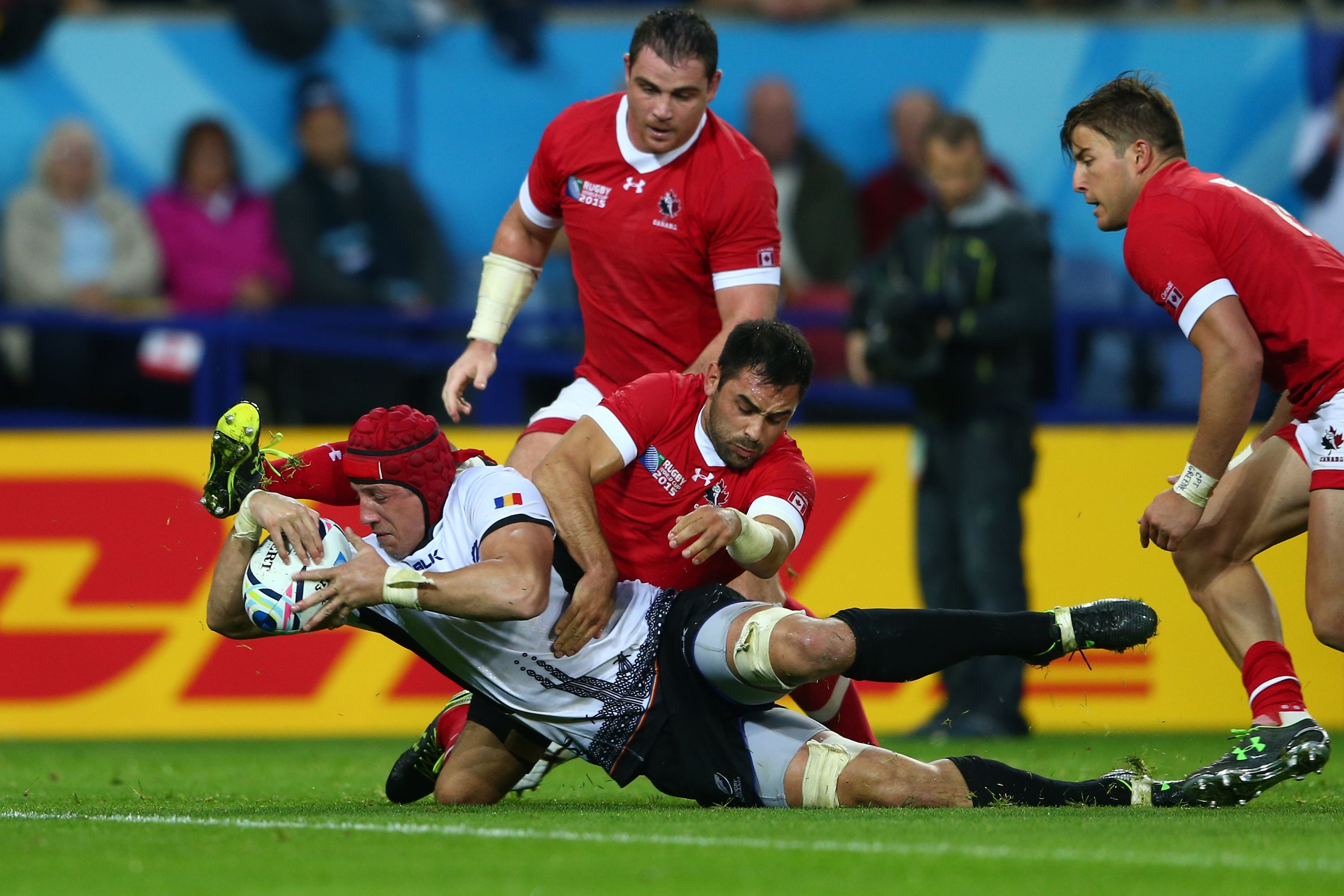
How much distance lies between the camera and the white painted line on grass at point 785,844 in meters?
4.62

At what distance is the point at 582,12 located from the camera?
12828mm

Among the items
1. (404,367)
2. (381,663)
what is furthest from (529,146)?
(381,663)

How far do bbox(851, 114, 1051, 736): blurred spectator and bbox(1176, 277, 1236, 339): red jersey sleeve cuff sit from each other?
12.3 ft

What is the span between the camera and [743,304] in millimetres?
6883

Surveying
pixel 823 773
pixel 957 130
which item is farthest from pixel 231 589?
pixel 957 130

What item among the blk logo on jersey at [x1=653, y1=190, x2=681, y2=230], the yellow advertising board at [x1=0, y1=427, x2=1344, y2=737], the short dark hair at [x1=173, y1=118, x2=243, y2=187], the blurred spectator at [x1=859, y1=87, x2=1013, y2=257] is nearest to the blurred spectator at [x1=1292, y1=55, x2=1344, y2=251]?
the blurred spectator at [x1=859, y1=87, x2=1013, y2=257]

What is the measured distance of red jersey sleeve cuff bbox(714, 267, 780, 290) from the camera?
22.7 ft

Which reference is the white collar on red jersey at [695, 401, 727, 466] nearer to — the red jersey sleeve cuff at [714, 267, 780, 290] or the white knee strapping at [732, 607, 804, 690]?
the white knee strapping at [732, 607, 804, 690]

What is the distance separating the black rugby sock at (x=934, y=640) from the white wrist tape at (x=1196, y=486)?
1.94 feet

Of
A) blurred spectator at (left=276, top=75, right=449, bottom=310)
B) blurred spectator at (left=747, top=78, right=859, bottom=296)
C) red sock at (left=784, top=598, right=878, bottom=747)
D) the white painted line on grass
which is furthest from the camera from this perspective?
blurred spectator at (left=747, top=78, right=859, bottom=296)

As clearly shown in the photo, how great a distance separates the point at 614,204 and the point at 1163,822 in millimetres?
3112

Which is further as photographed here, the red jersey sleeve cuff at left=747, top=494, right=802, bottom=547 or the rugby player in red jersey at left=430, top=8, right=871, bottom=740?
Answer: the rugby player in red jersey at left=430, top=8, right=871, bottom=740

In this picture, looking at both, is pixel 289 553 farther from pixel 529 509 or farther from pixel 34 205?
pixel 34 205

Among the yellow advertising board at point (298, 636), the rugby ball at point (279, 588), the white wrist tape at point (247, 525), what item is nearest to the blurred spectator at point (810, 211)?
the yellow advertising board at point (298, 636)
